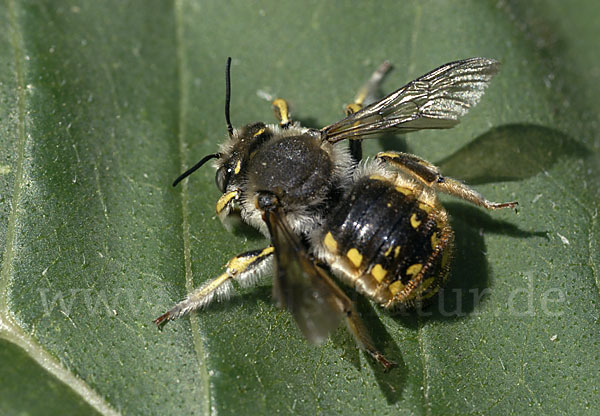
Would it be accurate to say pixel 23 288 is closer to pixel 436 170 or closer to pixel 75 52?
pixel 75 52

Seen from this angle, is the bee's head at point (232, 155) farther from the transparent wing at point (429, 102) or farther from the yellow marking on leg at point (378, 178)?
the yellow marking on leg at point (378, 178)

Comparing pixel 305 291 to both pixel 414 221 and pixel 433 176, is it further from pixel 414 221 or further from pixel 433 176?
pixel 433 176

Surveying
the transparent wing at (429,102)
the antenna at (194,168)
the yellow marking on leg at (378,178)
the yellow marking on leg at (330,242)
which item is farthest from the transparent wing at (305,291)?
the transparent wing at (429,102)

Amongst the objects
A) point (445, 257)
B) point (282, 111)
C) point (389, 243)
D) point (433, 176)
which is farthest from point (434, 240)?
point (282, 111)

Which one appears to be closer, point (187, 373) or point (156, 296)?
point (187, 373)

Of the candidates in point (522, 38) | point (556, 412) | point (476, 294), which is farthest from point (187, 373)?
point (522, 38)

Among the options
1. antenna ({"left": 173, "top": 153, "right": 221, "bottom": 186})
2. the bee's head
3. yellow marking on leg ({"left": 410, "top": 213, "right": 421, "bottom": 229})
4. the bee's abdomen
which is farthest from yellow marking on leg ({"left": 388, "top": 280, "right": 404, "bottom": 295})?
antenna ({"left": 173, "top": 153, "right": 221, "bottom": 186})
